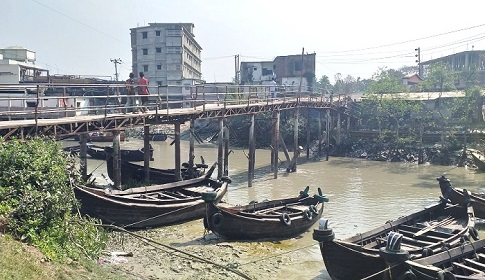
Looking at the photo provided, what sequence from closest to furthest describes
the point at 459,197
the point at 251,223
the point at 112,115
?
the point at 251,223 → the point at 459,197 → the point at 112,115

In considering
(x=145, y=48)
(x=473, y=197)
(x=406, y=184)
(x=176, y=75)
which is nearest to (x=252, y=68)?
(x=176, y=75)

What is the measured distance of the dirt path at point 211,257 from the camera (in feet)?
36.1

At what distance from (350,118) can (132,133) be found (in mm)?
24254

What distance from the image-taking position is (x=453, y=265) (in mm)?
9539

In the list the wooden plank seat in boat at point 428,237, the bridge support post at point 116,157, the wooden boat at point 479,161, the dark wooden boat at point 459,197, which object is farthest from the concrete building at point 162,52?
the wooden plank seat in boat at point 428,237

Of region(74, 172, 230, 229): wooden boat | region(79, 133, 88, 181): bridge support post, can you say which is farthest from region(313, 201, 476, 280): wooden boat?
region(79, 133, 88, 181): bridge support post

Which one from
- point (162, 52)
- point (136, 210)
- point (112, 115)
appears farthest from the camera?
point (162, 52)

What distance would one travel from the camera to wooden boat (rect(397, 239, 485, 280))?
8484 millimetres

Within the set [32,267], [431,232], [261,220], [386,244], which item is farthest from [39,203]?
[431,232]

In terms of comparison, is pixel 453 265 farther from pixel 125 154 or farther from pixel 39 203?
pixel 125 154

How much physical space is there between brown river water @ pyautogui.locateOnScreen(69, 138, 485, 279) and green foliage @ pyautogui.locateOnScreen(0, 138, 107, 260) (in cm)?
537

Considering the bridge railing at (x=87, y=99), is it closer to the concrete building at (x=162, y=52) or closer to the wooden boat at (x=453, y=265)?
the wooden boat at (x=453, y=265)

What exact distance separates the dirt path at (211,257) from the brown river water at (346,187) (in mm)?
81

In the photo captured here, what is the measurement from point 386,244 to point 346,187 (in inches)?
596
